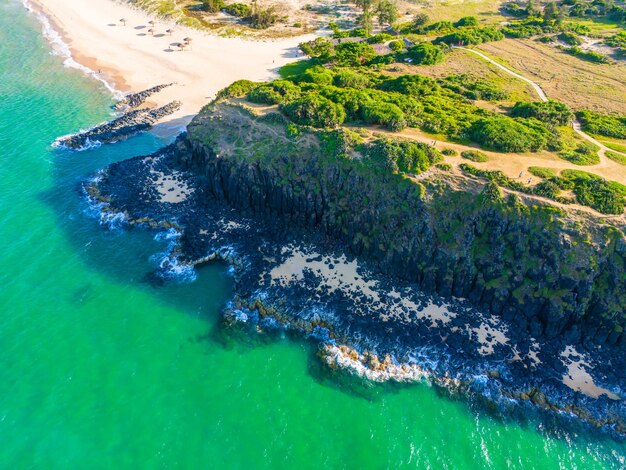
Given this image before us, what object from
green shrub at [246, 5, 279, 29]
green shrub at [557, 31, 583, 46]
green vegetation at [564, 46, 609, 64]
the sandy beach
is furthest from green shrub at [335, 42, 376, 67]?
green shrub at [557, 31, 583, 46]

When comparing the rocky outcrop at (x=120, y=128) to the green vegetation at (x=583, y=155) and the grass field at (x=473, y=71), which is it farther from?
the green vegetation at (x=583, y=155)

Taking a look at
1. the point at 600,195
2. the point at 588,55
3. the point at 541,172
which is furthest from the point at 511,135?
the point at 588,55

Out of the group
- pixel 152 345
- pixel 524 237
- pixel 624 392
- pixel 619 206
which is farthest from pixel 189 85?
pixel 624 392

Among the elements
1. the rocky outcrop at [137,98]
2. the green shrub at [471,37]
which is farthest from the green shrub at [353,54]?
the rocky outcrop at [137,98]

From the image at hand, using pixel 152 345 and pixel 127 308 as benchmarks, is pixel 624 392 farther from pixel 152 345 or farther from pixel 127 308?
pixel 127 308

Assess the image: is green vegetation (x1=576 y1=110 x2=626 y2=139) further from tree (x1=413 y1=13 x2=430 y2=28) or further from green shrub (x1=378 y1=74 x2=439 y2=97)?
tree (x1=413 y1=13 x2=430 y2=28)
